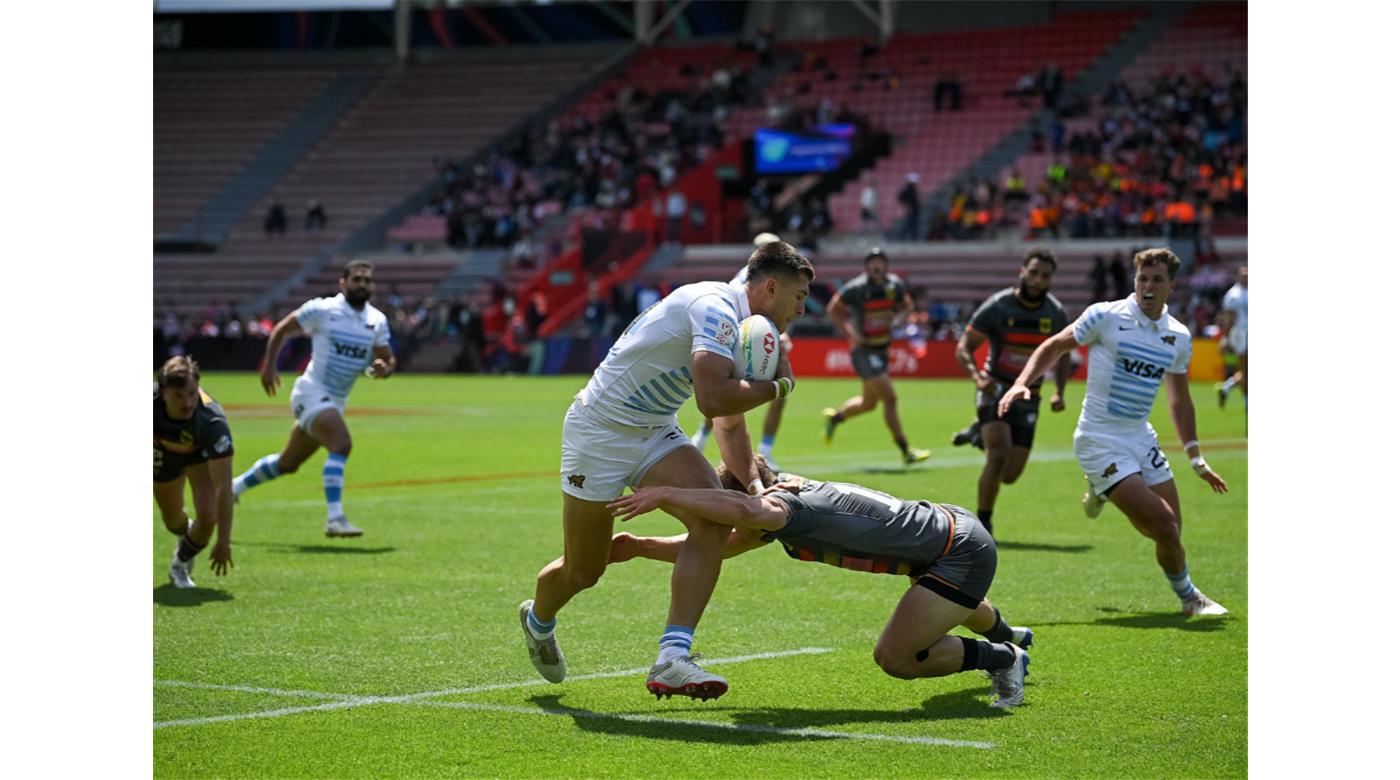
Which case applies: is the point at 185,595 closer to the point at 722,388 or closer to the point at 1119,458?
the point at 722,388

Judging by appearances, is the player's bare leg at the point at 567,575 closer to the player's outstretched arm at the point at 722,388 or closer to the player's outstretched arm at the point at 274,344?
the player's outstretched arm at the point at 722,388

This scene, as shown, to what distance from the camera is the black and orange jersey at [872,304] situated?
19188 mm

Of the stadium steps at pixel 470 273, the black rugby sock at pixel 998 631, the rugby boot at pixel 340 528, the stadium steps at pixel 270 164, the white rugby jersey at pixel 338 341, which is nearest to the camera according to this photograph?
the black rugby sock at pixel 998 631

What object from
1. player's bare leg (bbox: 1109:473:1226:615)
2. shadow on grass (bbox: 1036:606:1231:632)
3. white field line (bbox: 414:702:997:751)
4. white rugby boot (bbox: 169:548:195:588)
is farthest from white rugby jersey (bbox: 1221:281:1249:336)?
white field line (bbox: 414:702:997:751)

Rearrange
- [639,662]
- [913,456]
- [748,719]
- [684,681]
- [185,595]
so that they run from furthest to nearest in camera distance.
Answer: [913,456]
[185,595]
[639,662]
[748,719]
[684,681]

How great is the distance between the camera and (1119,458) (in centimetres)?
1009

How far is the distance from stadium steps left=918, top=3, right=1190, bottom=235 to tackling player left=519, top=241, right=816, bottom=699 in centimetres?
3981

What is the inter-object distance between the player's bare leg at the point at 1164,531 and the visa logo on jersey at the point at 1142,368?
622 mm

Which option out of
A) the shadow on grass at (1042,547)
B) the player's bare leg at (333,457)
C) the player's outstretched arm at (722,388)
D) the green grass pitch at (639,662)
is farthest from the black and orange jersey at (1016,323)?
the player's outstretched arm at (722,388)

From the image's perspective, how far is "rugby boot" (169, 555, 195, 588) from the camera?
10969mm

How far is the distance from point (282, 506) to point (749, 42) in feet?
144

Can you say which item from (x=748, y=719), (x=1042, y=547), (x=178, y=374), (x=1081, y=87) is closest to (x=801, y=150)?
(x=1081, y=87)

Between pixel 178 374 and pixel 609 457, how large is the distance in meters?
3.45
